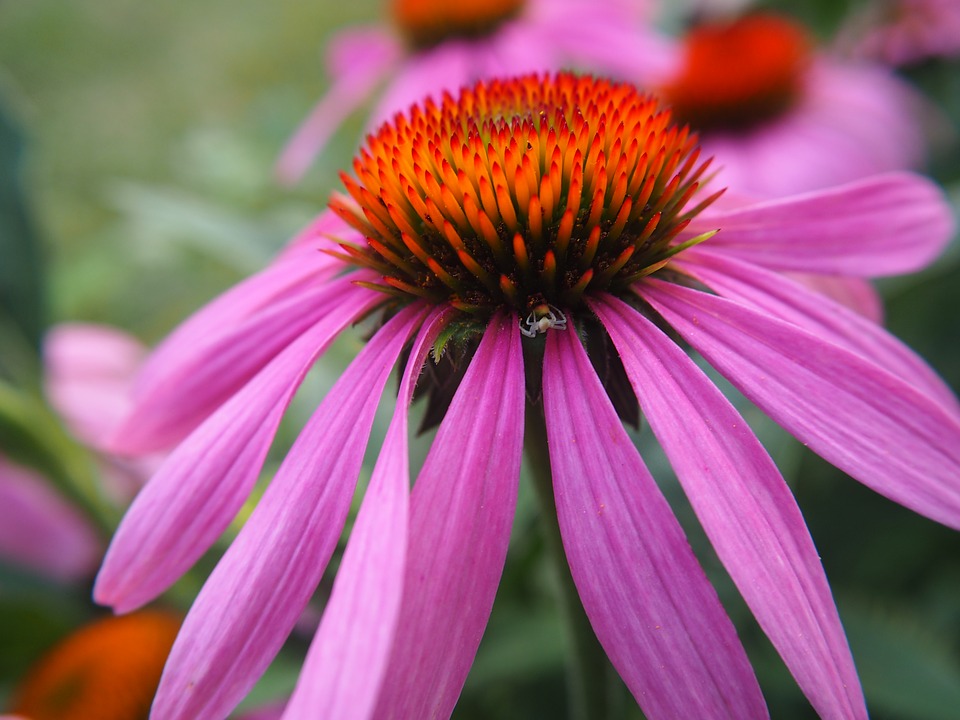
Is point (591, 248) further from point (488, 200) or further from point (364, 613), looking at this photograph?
point (364, 613)

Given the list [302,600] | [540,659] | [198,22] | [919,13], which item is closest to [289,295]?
[302,600]

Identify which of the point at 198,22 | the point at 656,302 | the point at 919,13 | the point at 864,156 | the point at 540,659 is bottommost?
the point at 540,659

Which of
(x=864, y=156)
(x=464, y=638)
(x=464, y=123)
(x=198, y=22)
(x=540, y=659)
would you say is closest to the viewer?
(x=464, y=638)

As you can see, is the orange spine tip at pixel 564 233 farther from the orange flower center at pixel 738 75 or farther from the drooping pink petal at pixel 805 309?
the orange flower center at pixel 738 75

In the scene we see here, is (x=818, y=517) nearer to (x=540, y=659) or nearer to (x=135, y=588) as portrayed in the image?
(x=540, y=659)

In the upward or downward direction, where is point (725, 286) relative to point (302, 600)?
upward

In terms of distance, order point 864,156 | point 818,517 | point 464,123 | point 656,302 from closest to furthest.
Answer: point 656,302 → point 464,123 → point 818,517 → point 864,156

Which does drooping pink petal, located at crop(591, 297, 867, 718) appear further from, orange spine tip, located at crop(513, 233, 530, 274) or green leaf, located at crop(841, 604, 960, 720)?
green leaf, located at crop(841, 604, 960, 720)

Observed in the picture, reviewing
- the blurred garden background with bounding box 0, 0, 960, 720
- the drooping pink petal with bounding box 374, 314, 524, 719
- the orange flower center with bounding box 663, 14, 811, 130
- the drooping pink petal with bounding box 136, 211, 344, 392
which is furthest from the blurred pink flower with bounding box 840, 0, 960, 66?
the drooping pink petal with bounding box 374, 314, 524, 719
